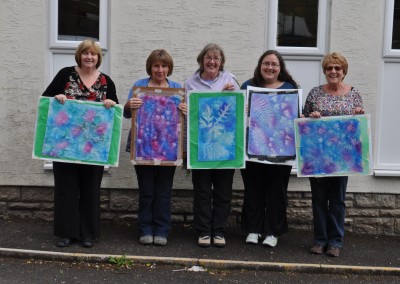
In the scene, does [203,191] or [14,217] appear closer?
[203,191]

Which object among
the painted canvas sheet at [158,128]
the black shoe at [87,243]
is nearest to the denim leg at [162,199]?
the painted canvas sheet at [158,128]

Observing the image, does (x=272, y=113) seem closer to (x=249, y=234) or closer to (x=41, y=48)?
(x=249, y=234)

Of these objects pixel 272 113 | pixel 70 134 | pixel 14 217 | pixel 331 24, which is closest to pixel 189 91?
pixel 272 113

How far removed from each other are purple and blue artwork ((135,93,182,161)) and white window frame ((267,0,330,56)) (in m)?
1.52

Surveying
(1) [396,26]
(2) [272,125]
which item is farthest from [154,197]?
(1) [396,26]

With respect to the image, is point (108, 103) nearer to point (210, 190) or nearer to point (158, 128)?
point (158, 128)

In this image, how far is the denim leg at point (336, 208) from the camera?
6074 millimetres

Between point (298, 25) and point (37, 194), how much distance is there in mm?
3468

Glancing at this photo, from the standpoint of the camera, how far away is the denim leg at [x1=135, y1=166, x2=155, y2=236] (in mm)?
6285

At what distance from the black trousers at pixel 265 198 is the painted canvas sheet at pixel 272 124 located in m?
0.17

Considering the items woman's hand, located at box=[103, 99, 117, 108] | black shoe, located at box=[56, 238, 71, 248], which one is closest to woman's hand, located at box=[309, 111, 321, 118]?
woman's hand, located at box=[103, 99, 117, 108]

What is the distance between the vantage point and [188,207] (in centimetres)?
718

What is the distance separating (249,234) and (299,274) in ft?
2.82

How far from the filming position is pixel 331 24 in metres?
6.97
